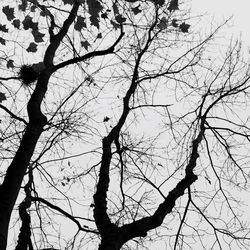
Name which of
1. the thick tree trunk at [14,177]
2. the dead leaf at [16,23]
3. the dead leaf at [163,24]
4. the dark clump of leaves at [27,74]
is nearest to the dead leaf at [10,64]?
the dark clump of leaves at [27,74]

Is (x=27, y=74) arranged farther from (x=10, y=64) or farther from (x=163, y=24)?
(x=163, y=24)

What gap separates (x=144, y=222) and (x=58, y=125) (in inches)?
78.5

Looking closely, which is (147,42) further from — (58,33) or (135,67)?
(58,33)

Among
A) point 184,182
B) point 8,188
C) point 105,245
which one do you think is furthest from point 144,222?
point 8,188

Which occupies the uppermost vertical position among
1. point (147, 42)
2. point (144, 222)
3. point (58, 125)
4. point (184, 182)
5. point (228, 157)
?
point (147, 42)

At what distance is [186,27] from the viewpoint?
5465mm

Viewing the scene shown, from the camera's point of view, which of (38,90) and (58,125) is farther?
(58,125)

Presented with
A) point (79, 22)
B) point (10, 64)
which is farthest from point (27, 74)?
point (79, 22)

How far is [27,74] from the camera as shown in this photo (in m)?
4.90

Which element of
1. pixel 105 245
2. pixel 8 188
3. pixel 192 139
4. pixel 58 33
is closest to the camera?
pixel 8 188

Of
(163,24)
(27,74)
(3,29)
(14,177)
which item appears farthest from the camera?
(163,24)

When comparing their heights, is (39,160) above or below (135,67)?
below

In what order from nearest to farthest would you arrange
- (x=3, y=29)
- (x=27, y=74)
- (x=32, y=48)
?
(x=3, y=29), (x=32, y=48), (x=27, y=74)

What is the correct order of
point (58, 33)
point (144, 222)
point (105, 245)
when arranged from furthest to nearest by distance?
point (58, 33)
point (144, 222)
point (105, 245)
